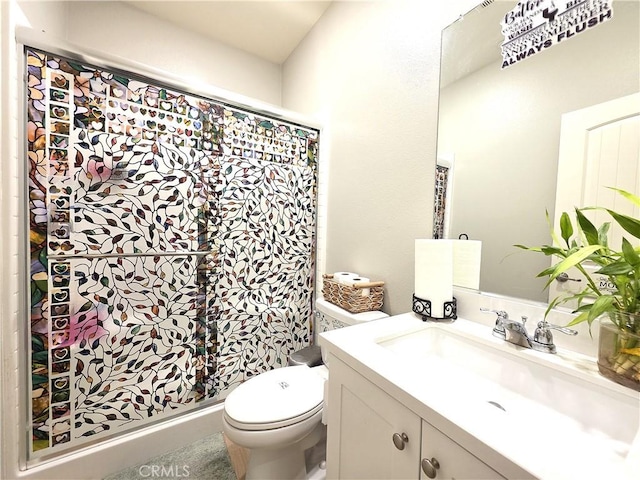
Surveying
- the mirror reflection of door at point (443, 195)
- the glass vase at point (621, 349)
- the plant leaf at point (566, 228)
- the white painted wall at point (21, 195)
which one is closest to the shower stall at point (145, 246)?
the white painted wall at point (21, 195)

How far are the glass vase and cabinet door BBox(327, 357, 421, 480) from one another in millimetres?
479

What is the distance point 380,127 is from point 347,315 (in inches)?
39.0

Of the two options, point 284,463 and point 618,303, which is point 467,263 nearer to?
point 618,303

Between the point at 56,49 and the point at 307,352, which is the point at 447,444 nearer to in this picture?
the point at 307,352

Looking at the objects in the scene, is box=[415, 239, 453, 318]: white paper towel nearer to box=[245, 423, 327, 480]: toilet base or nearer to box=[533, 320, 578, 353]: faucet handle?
box=[533, 320, 578, 353]: faucet handle

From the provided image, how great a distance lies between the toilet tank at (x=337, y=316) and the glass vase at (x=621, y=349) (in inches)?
30.7

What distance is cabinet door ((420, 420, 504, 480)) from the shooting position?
45 cm

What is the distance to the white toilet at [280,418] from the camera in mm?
1058

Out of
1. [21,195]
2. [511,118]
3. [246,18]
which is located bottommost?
[21,195]

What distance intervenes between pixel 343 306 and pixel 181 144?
1205 mm

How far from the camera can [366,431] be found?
2.29 ft

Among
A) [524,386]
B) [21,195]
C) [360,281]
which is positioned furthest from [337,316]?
[21,195]

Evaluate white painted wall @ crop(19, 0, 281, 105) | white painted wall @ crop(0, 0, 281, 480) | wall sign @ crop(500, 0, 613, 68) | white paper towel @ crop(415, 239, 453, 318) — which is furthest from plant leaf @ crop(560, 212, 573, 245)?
white painted wall @ crop(19, 0, 281, 105)

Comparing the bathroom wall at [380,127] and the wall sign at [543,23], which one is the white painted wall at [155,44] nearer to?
the bathroom wall at [380,127]
